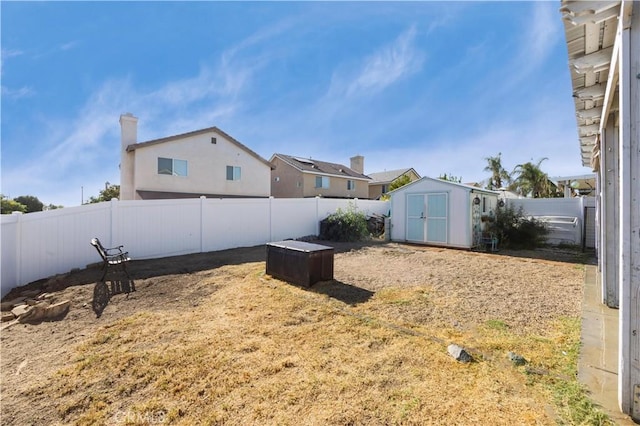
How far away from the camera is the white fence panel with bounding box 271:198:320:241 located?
12789 millimetres

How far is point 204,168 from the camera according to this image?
61.5ft

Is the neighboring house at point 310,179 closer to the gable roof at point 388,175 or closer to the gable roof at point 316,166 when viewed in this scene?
the gable roof at point 316,166

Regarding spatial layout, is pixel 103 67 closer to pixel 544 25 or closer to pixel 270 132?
pixel 270 132

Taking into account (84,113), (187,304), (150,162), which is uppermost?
(84,113)

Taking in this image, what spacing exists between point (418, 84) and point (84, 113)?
50.3 ft

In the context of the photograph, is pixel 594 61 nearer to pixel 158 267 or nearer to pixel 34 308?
pixel 34 308

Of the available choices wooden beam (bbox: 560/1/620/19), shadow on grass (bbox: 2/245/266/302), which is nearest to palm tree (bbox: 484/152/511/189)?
shadow on grass (bbox: 2/245/266/302)

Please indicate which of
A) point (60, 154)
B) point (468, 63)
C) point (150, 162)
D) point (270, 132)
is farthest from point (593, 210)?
point (60, 154)

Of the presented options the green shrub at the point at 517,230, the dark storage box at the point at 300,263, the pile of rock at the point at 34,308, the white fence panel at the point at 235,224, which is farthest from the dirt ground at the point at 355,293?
the green shrub at the point at 517,230

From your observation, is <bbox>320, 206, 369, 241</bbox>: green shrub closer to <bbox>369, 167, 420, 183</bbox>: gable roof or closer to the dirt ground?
the dirt ground

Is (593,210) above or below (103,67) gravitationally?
below

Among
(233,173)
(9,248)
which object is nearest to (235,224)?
(9,248)

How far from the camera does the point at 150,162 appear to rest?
16797 millimetres

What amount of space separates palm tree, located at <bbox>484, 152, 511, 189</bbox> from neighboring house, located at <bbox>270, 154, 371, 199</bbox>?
39.0 feet
